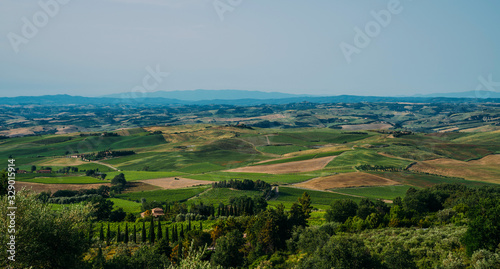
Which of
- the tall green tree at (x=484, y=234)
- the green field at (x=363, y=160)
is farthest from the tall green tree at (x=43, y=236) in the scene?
the green field at (x=363, y=160)

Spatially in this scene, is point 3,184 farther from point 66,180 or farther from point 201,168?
point 201,168

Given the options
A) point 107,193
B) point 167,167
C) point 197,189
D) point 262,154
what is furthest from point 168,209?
point 262,154

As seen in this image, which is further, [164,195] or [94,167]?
[94,167]

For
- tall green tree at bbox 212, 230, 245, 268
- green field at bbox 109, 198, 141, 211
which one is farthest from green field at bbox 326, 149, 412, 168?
tall green tree at bbox 212, 230, 245, 268

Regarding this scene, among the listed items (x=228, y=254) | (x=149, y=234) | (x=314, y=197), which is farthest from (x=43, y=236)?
(x=314, y=197)

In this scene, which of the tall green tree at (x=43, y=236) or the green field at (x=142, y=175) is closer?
the tall green tree at (x=43, y=236)

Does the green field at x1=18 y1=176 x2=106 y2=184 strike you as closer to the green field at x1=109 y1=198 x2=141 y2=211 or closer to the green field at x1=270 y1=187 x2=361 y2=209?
the green field at x1=109 y1=198 x2=141 y2=211

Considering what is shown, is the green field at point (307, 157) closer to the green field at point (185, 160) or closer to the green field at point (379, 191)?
the green field at point (185, 160)
